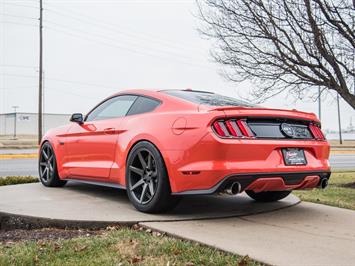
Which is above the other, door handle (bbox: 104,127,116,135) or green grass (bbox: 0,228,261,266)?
door handle (bbox: 104,127,116,135)

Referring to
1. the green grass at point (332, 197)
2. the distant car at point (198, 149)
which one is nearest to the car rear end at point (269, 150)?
the distant car at point (198, 149)

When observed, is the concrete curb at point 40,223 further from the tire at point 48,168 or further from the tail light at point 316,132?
the tail light at point 316,132

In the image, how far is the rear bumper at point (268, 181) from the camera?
4.41 meters

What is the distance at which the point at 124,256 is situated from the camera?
3.49 meters

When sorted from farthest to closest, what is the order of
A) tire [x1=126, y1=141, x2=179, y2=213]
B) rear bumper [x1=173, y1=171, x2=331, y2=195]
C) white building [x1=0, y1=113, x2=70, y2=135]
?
white building [x1=0, y1=113, x2=70, y2=135] → tire [x1=126, y1=141, x2=179, y2=213] → rear bumper [x1=173, y1=171, x2=331, y2=195]

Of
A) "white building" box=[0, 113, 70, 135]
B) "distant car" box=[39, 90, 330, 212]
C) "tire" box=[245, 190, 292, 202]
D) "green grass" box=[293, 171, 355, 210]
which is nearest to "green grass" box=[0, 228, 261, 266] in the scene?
"distant car" box=[39, 90, 330, 212]

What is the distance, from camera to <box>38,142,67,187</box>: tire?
23.1ft

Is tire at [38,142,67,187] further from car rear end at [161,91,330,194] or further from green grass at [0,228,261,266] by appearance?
green grass at [0,228,261,266]

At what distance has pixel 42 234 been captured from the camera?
4.34 m

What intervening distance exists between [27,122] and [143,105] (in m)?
59.0

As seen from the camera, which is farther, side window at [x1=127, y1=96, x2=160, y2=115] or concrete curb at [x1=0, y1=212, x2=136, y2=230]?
side window at [x1=127, y1=96, x2=160, y2=115]

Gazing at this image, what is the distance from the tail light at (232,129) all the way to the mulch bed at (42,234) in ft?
4.71

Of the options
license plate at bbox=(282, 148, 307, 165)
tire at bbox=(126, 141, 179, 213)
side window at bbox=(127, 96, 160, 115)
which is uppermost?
side window at bbox=(127, 96, 160, 115)

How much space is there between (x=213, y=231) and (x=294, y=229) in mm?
778
